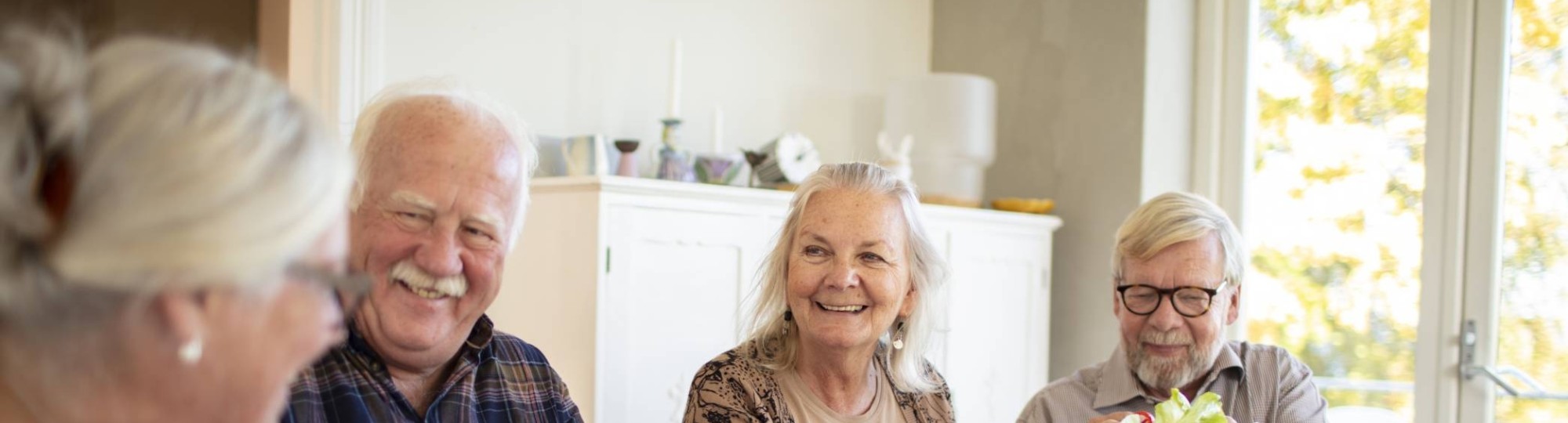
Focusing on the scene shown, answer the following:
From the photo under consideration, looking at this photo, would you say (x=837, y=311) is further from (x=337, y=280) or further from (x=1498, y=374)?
(x=1498, y=374)

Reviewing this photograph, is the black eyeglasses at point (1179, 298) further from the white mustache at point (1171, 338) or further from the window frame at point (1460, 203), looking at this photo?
the window frame at point (1460, 203)

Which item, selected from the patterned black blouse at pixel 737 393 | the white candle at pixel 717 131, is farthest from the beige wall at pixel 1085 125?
the patterned black blouse at pixel 737 393

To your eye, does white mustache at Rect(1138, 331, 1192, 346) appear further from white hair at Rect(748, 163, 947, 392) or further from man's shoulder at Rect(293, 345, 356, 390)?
man's shoulder at Rect(293, 345, 356, 390)

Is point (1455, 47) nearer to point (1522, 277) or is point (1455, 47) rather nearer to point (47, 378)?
point (1522, 277)

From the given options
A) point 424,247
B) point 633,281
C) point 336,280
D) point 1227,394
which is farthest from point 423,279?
point 633,281

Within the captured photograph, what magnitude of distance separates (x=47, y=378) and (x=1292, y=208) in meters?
3.81

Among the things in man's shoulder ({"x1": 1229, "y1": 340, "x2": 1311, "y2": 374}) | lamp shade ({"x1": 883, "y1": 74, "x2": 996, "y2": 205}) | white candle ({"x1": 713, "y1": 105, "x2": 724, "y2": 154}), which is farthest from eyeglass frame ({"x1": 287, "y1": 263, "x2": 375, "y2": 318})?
lamp shade ({"x1": 883, "y1": 74, "x2": 996, "y2": 205})

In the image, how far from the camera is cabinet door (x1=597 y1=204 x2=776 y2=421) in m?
3.09

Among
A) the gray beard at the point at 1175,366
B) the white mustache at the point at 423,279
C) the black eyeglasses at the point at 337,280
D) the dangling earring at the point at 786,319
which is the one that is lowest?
the gray beard at the point at 1175,366

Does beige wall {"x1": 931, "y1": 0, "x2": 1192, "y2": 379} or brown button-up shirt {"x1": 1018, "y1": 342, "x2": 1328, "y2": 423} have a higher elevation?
beige wall {"x1": 931, "y1": 0, "x2": 1192, "y2": 379}

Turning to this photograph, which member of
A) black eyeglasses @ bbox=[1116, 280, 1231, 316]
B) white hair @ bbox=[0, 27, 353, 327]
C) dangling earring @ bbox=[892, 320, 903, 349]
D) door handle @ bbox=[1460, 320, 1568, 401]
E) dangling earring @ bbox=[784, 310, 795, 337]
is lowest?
door handle @ bbox=[1460, 320, 1568, 401]

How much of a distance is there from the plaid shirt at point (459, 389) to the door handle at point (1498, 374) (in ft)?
9.08

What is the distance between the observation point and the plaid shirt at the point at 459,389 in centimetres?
144

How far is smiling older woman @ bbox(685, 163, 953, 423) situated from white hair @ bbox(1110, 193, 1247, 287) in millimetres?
374
